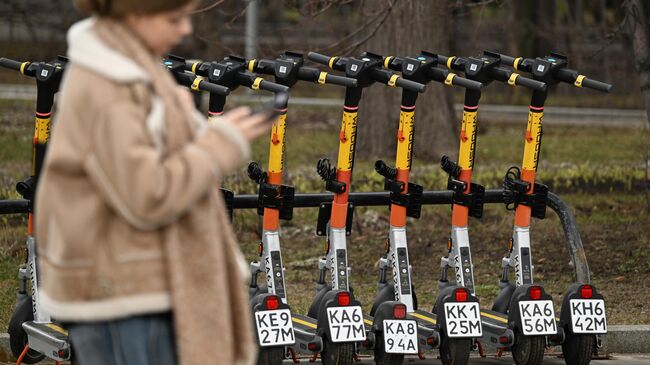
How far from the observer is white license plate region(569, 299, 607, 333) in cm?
714

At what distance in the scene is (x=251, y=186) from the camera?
37.8 ft

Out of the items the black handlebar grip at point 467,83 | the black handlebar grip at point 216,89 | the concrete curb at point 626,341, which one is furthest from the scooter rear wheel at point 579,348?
the black handlebar grip at point 216,89

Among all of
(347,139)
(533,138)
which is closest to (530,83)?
(533,138)

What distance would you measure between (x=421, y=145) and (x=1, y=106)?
896 centimetres

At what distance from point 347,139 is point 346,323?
85 cm

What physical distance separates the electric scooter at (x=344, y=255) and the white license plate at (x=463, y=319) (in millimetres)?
106

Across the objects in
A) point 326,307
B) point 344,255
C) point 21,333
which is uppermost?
point 344,255

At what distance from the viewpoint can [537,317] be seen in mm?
7086

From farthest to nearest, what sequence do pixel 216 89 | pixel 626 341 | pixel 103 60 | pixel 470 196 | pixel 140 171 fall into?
pixel 626 341
pixel 470 196
pixel 216 89
pixel 103 60
pixel 140 171

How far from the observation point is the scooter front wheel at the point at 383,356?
6918mm

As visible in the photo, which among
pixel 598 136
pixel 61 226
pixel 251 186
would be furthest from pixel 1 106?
pixel 61 226

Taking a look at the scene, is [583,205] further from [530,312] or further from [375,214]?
[530,312]

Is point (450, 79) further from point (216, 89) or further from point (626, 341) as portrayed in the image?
point (626, 341)

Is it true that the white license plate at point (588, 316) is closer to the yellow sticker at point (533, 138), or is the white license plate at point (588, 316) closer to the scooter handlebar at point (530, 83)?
the yellow sticker at point (533, 138)
